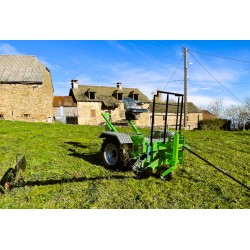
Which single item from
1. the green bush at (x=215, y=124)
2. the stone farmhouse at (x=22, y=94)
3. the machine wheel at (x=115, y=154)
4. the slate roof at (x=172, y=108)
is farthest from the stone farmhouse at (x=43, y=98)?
the machine wheel at (x=115, y=154)

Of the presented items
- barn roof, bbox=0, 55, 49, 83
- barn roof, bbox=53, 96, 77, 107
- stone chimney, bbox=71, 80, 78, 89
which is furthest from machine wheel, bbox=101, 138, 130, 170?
stone chimney, bbox=71, 80, 78, 89

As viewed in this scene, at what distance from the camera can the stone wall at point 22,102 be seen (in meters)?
26.3

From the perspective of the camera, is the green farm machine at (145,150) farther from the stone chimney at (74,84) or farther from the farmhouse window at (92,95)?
the stone chimney at (74,84)

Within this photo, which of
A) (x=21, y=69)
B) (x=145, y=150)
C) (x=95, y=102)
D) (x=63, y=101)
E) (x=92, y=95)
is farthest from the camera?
(x=92, y=95)

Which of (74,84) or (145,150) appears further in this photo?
(74,84)

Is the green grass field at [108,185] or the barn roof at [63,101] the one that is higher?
the barn roof at [63,101]

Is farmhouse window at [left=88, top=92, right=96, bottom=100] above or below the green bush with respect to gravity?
above

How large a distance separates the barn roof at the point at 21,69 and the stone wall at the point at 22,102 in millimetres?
634

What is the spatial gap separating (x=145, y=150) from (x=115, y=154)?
1.34 metres

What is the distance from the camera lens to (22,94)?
1047 inches

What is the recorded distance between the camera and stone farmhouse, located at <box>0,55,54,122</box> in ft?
86.4

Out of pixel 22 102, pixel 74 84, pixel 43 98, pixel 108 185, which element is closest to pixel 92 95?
pixel 74 84

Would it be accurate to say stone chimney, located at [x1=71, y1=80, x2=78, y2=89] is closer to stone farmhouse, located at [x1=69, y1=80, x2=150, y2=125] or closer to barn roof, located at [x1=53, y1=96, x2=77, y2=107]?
stone farmhouse, located at [x1=69, y1=80, x2=150, y2=125]

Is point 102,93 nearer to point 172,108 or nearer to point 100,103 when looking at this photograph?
point 100,103
